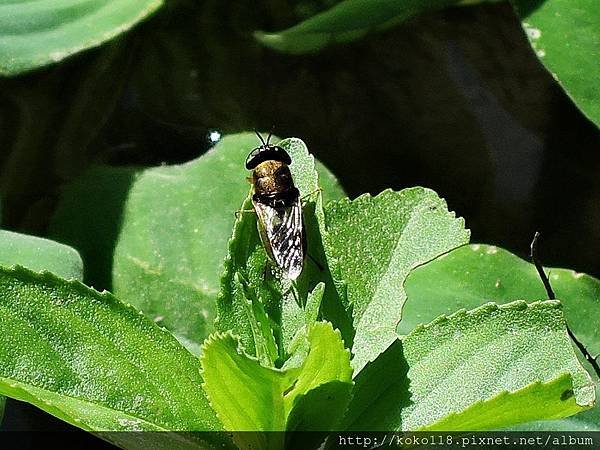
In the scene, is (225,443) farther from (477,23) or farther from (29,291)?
(477,23)

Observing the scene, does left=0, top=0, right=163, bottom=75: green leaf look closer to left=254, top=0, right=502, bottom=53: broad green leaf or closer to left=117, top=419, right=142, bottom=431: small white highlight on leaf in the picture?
left=254, top=0, right=502, bottom=53: broad green leaf

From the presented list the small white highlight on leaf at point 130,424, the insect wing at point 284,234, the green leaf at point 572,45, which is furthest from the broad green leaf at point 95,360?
the green leaf at point 572,45

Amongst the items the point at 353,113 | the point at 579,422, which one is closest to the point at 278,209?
the point at 579,422

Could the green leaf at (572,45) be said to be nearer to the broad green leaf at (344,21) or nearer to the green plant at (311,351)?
the broad green leaf at (344,21)

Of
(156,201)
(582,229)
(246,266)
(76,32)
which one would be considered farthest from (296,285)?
(582,229)

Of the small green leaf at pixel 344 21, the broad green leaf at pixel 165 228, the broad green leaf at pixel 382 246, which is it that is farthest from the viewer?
the small green leaf at pixel 344 21

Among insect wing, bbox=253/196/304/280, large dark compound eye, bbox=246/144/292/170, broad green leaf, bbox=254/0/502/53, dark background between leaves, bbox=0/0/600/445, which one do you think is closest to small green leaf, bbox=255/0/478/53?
broad green leaf, bbox=254/0/502/53

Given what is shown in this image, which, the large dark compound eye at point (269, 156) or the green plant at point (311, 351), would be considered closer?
the green plant at point (311, 351)

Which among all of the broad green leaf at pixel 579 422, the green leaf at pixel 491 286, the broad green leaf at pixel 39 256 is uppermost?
the broad green leaf at pixel 39 256
